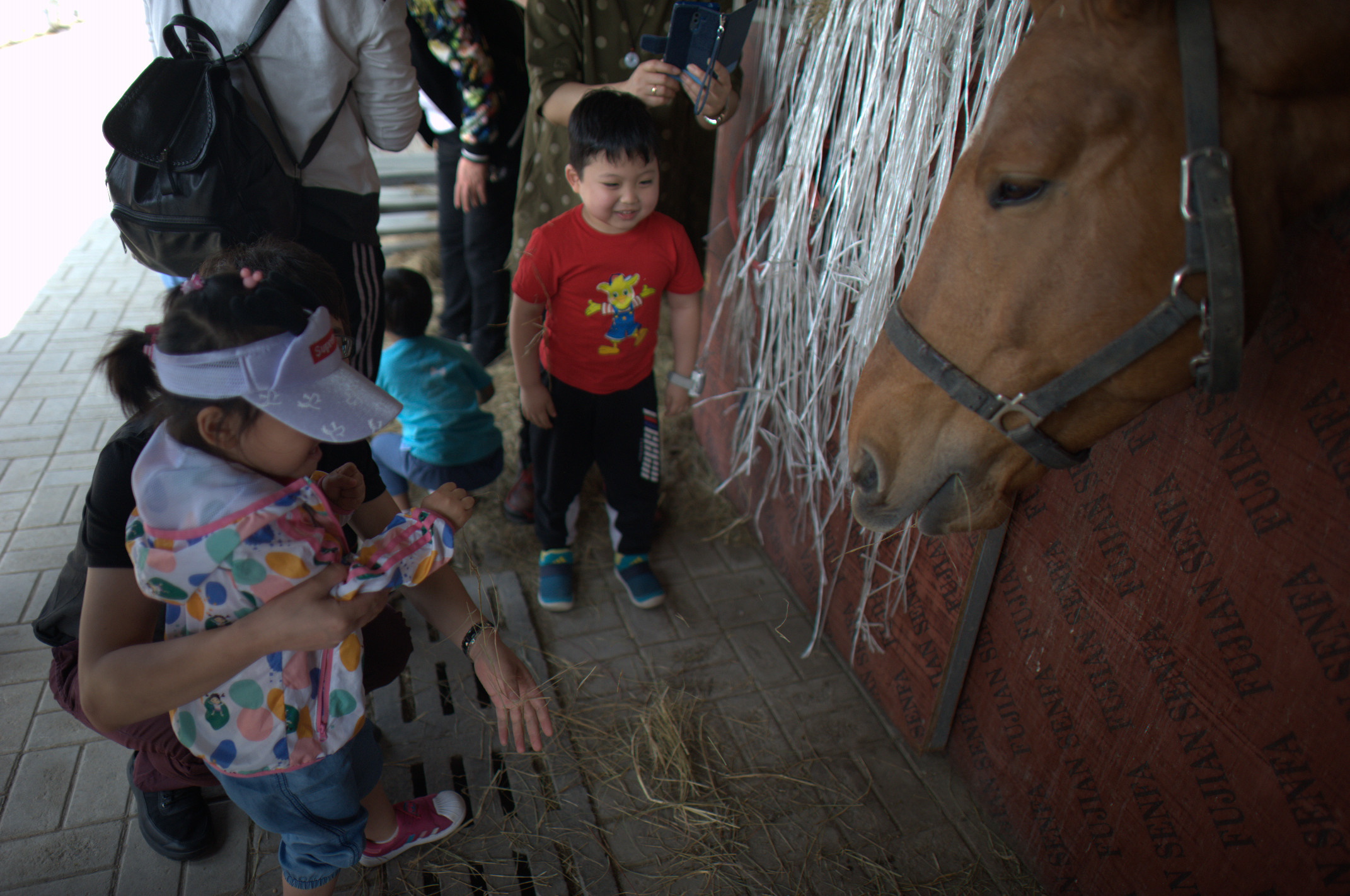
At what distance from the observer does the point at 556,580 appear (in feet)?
8.87

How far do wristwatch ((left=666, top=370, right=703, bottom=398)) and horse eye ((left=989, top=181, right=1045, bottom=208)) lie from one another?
59.2 inches

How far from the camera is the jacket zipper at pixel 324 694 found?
1.39 metres

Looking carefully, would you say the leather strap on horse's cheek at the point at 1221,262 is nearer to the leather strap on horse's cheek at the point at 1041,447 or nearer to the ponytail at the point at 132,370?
the leather strap on horse's cheek at the point at 1041,447

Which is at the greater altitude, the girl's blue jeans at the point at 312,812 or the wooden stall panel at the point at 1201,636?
the wooden stall panel at the point at 1201,636

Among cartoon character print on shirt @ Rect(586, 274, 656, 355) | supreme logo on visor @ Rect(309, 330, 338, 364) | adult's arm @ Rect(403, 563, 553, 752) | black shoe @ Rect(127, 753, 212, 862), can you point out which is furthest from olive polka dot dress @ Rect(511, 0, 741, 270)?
black shoe @ Rect(127, 753, 212, 862)

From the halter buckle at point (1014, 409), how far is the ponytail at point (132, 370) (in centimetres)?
134

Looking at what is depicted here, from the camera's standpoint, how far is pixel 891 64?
6.09ft

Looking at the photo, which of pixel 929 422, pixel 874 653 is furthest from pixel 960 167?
pixel 874 653

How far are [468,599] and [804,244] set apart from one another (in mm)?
1341

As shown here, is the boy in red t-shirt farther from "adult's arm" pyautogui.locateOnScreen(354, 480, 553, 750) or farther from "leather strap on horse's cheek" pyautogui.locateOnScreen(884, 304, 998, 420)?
"leather strap on horse's cheek" pyautogui.locateOnScreen(884, 304, 998, 420)

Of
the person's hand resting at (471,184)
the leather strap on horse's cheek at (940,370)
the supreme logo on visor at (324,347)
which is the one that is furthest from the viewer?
the person's hand resting at (471,184)

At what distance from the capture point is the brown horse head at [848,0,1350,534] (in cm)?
90

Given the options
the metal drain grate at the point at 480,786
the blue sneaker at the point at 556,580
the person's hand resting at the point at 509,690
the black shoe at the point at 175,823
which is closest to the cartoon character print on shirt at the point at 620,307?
the blue sneaker at the point at 556,580

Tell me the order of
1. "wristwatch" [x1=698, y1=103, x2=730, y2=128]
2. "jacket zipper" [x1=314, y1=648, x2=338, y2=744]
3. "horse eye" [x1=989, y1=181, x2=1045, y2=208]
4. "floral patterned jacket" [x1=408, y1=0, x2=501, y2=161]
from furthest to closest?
1. "floral patterned jacket" [x1=408, y1=0, x2=501, y2=161]
2. "wristwatch" [x1=698, y1=103, x2=730, y2=128]
3. "jacket zipper" [x1=314, y1=648, x2=338, y2=744]
4. "horse eye" [x1=989, y1=181, x2=1045, y2=208]
